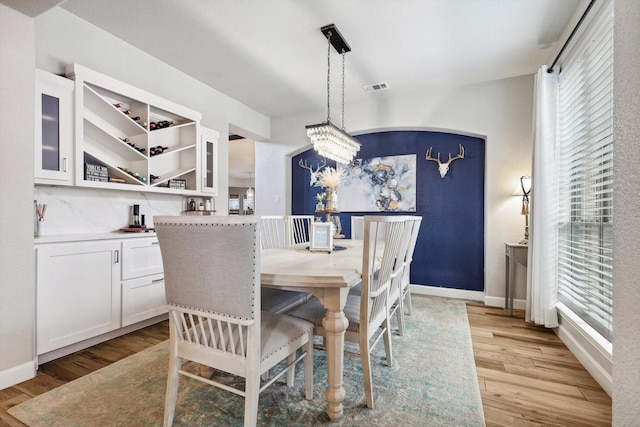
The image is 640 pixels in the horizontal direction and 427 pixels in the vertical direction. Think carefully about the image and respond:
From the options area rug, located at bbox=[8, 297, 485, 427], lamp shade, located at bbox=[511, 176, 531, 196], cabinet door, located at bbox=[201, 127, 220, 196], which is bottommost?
area rug, located at bbox=[8, 297, 485, 427]

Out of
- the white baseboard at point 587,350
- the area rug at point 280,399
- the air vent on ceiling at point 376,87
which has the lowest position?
the area rug at point 280,399

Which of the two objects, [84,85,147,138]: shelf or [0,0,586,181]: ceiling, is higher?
[0,0,586,181]: ceiling

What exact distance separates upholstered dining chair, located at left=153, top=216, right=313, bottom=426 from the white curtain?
2.42m

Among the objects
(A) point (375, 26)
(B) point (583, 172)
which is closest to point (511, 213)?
(B) point (583, 172)

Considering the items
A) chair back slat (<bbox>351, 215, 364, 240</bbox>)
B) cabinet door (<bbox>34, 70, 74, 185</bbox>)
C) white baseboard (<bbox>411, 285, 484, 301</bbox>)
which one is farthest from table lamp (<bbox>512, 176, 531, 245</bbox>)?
cabinet door (<bbox>34, 70, 74, 185</bbox>)

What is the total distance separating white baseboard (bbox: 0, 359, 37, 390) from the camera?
1831 millimetres

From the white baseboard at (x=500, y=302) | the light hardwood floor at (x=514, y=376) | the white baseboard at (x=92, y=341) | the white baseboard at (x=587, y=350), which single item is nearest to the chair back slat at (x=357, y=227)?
the light hardwood floor at (x=514, y=376)

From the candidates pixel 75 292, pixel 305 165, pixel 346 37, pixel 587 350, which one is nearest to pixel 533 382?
pixel 587 350

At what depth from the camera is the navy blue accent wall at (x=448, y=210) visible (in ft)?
12.5

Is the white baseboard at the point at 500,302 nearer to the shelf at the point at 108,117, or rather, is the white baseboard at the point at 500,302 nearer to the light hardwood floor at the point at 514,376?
the light hardwood floor at the point at 514,376

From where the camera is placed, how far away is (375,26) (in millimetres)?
2604

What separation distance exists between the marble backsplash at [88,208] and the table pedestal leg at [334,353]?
7.15ft

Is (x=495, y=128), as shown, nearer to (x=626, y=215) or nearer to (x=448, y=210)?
(x=448, y=210)

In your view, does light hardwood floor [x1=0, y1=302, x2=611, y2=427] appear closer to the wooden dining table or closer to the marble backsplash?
the wooden dining table
